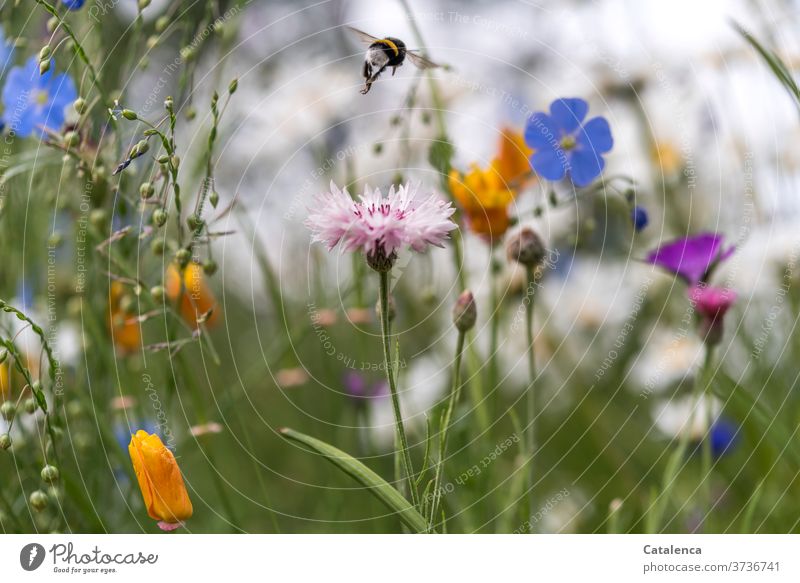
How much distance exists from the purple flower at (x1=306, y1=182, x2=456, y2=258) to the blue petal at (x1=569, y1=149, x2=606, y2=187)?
155mm

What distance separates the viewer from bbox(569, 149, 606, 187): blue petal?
21.2 inches

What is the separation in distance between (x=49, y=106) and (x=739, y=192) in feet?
2.07

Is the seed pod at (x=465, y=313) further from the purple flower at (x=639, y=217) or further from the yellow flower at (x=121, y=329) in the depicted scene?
the yellow flower at (x=121, y=329)

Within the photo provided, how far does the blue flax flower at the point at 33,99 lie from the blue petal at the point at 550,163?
1.07 ft

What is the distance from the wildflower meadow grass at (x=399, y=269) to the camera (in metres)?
0.52

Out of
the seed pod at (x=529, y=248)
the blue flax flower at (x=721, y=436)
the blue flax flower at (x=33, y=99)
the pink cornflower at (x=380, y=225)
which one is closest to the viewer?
the pink cornflower at (x=380, y=225)

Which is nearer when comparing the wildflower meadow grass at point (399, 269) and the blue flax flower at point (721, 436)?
the wildflower meadow grass at point (399, 269)

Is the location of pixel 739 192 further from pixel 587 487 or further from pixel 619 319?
pixel 587 487

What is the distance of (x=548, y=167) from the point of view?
1.74 ft

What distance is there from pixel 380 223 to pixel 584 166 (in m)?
0.20

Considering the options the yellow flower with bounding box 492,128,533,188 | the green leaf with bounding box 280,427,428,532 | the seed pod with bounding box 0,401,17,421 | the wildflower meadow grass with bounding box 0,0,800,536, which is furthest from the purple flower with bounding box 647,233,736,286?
the seed pod with bounding box 0,401,17,421

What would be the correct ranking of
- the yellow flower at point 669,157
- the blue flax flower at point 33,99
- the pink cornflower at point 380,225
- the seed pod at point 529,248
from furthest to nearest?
the yellow flower at point 669,157
the blue flax flower at point 33,99
the seed pod at point 529,248
the pink cornflower at point 380,225

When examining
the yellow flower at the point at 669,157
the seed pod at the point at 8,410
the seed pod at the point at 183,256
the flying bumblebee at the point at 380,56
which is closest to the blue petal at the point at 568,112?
the flying bumblebee at the point at 380,56

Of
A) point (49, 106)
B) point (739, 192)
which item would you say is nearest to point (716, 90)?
point (739, 192)
